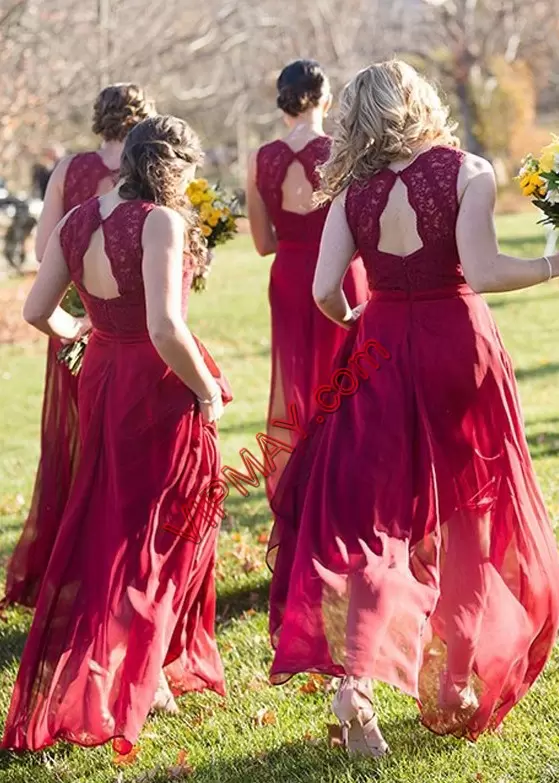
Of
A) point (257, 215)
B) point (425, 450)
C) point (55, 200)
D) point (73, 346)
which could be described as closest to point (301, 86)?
point (257, 215)

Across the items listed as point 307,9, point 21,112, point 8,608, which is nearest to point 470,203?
point 8,608

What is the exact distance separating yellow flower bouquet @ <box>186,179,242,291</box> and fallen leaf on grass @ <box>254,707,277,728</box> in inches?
86.5

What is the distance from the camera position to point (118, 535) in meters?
4.74

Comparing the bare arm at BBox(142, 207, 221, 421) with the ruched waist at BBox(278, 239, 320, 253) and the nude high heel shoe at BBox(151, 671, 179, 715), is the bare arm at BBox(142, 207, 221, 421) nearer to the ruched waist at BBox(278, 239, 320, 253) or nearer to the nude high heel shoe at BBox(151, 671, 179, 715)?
the nude high heel shoe at BBox(151, 671, 179, 715)

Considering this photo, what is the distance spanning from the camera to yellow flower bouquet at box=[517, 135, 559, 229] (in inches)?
A: 172

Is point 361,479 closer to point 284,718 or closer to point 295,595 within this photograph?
point 295,595

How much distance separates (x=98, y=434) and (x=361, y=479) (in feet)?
3.52

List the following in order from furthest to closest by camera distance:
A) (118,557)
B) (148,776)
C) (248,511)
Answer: (248,511) → (118,557) → (148,776)

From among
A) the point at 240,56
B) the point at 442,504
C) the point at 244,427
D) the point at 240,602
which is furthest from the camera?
the point at 240,56

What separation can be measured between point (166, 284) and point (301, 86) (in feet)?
8.48

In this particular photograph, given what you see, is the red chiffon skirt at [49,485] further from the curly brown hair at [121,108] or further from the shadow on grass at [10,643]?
the curly brown hair at [121,108]

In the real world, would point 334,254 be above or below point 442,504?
above

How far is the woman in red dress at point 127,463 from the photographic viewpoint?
4.53 meters

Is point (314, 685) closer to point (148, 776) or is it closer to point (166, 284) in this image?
point (148, 776)
